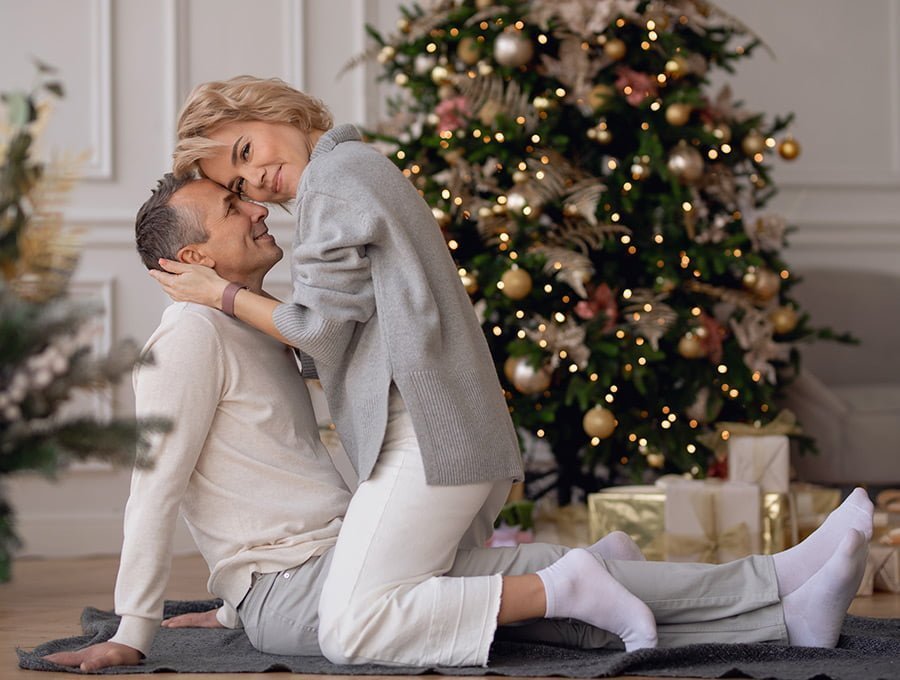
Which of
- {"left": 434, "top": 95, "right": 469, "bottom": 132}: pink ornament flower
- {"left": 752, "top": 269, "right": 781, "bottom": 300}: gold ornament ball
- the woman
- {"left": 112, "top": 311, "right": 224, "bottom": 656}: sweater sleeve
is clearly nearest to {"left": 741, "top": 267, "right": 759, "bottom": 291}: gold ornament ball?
{"left": 752, "top": 269, "right": 781, "bottom": 300}: gold ornament ball

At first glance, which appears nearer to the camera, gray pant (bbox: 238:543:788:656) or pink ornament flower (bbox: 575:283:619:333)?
gray pant (bbox: 238:543:788:656)

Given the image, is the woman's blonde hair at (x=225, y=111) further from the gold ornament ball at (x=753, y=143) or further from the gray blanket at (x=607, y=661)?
the gold ornament ball at (x=753, y=143)

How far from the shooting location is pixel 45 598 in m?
2.93

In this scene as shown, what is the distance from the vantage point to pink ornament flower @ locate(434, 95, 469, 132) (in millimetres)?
3338

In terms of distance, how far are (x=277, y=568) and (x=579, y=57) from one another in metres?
1.90

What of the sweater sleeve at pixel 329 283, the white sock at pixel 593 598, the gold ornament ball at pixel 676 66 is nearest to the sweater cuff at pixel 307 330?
the sweater sleeve at pixel 329 283

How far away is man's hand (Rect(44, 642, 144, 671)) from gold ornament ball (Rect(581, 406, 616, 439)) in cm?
155

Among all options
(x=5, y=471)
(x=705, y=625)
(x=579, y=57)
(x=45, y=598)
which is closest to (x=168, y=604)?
(x=45, y=598)

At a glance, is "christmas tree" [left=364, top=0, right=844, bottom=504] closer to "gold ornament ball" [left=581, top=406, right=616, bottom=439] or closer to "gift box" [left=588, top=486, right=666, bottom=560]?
"gold ornament ball" [left=581, top=406, right=616, bottom=439]

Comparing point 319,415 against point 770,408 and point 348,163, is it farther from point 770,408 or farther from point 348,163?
point 348,163

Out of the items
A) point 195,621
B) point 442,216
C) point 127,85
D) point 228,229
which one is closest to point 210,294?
point 228,229

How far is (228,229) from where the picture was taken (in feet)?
6.61

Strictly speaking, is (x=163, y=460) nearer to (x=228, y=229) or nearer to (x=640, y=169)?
(x=228, y=229)

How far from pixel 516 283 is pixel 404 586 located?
1481 millimetres
